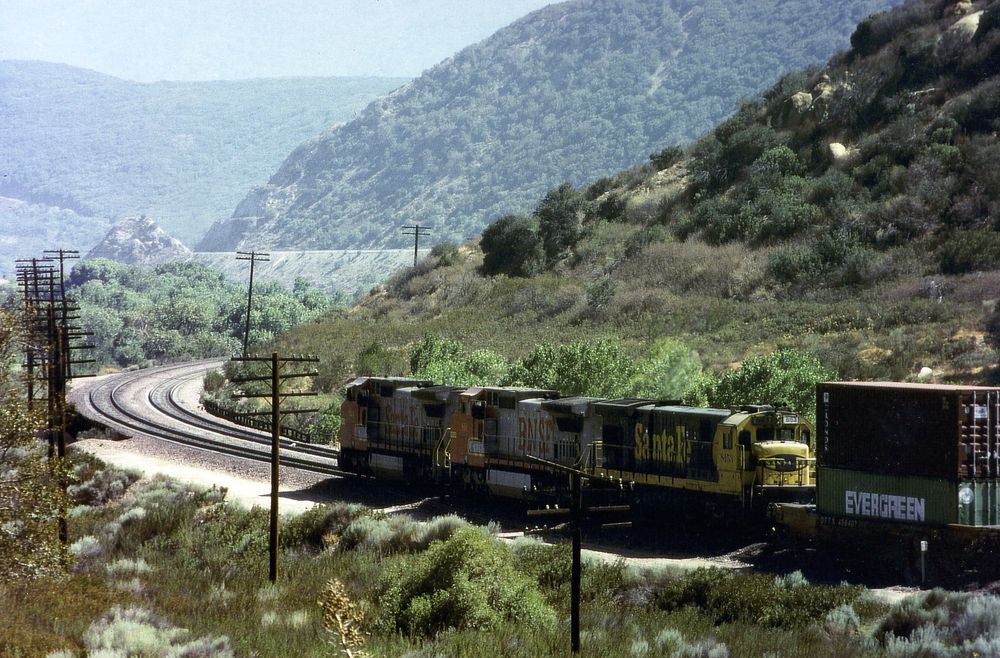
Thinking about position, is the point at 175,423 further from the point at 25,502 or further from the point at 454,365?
the point at 25,502

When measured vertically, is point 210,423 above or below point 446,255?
below

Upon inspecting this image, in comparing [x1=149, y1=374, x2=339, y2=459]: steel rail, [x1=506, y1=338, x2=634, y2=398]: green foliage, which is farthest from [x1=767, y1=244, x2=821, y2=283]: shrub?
[x1=149, y1=374, x2=339, y2=459]: steel rail

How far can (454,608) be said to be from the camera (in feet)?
66.9

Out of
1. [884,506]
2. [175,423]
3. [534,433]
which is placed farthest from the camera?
[175,423]

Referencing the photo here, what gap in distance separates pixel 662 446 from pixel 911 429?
21.8 feet

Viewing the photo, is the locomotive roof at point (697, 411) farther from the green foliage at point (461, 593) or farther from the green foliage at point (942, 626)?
the green foliage at point (942, 626)

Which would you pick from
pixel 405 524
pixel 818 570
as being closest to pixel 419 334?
pixel 405 524

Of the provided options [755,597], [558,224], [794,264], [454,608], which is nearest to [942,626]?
[755,597]

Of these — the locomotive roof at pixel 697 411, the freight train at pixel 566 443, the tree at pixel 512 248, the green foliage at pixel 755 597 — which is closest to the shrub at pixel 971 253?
the freight train at pixel 566 443

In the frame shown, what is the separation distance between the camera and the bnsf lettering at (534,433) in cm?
3095

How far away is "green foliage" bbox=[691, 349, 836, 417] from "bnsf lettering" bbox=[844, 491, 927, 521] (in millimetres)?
12503

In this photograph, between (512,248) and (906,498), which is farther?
(512,248)

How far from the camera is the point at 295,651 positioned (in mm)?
18281

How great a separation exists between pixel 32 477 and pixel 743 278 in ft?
169
